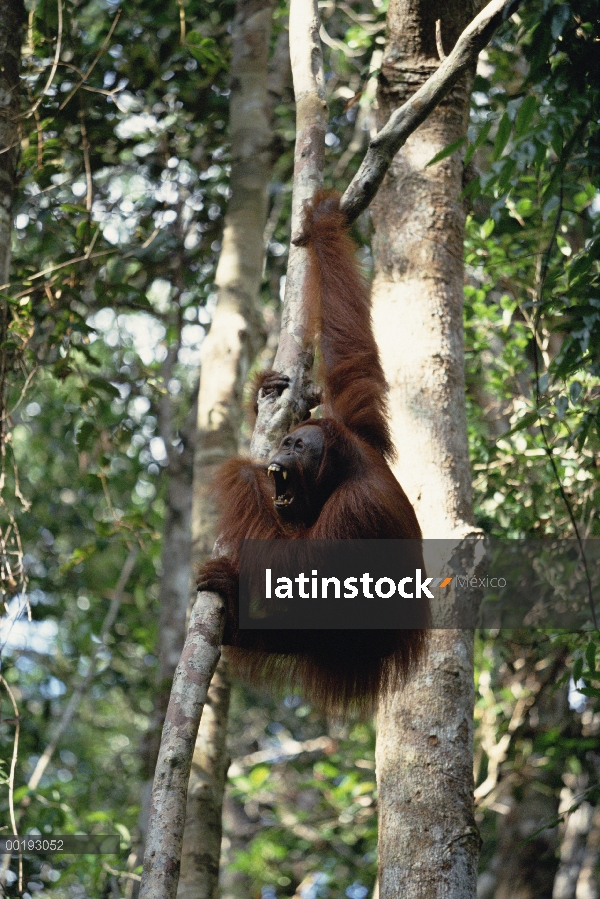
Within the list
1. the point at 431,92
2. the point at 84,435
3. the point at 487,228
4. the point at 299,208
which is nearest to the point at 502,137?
the point at 431,92

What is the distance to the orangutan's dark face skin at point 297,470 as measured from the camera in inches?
133

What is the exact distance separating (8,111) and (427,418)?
254cm

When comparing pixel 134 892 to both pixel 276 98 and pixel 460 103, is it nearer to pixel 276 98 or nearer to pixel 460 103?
pixel 460 103

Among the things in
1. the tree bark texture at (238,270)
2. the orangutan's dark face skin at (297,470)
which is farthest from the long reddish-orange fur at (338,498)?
the tree bark texture at (238,270)

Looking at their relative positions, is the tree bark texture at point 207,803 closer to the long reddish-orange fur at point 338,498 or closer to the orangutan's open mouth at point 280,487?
the long reddish-orange fur at point 338,498

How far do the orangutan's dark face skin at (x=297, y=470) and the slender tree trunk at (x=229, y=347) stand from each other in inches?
19.1

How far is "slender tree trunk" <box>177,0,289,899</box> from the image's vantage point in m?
4.24

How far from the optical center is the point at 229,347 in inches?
204

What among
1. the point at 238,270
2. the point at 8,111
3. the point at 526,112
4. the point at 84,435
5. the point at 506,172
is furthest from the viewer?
the point at 238,270

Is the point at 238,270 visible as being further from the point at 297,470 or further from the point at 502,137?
the point at 502,137

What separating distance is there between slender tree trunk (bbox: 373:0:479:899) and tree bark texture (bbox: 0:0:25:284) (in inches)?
66.3

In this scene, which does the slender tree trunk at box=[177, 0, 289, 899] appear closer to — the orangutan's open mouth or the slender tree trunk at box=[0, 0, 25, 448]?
the orangutan's open mouth

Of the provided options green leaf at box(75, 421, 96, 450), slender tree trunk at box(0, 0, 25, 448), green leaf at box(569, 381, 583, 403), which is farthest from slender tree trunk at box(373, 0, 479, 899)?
green leaf at box(75, 421, 96, 450)

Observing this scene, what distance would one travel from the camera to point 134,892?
195 inches
